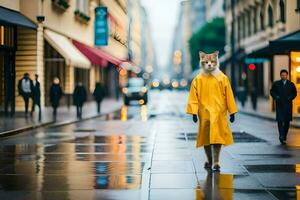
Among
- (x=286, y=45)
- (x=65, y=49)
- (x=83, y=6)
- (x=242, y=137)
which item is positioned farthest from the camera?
(x=83, y=6)

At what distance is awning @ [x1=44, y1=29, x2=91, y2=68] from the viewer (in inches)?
1284

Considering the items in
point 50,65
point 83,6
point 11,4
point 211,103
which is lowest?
point 211,103

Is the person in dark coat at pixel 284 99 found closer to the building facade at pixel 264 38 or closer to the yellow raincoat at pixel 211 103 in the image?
the yellow raincoat at pixel 211 103

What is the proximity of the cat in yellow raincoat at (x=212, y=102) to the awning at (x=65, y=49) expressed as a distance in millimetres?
23488

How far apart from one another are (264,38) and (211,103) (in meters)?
39.9

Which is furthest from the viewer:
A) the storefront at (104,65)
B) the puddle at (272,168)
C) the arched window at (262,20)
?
the arched window at (262,20)

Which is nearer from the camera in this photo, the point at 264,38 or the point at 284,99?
the point at 284,99

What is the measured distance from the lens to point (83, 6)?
43.5 m

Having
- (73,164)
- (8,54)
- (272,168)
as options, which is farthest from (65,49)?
(272,168)

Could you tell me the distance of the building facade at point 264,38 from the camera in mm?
27288

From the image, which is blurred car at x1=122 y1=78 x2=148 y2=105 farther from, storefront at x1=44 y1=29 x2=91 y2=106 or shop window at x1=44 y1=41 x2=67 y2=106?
shop window at x1=44 y1=41 x2=67 y2=106

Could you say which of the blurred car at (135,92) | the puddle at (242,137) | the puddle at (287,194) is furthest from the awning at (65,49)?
the puddle at (287,194)

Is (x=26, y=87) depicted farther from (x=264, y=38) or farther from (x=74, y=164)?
(x=264, y=38)

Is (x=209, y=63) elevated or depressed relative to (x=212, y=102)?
elevated
